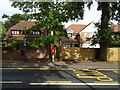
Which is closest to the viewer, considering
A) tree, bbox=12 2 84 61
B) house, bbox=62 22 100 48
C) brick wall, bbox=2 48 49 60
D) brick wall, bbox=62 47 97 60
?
tree, bbox=12 2 84 61

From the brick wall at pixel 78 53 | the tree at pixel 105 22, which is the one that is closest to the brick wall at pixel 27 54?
the brick wall at pixel 78 53

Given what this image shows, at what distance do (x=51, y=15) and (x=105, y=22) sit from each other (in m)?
6.32

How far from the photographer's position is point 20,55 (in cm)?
1759

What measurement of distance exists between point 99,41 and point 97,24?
6.58 feet

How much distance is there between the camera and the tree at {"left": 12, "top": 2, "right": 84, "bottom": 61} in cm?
1411

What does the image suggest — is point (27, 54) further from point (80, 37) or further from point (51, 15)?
point (80, 37)

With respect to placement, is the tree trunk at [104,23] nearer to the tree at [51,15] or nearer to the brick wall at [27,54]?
the tree at [51,15]

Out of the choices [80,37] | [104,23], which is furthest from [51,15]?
[80,37]

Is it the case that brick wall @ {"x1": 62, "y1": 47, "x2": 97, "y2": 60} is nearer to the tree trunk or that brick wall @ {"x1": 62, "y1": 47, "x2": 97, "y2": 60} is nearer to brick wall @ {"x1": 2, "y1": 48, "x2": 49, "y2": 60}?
the tree trunk

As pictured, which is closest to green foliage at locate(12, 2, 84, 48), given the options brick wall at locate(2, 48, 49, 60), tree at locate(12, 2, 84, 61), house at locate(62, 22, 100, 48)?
tree at locate(12, 2, 84, 61)

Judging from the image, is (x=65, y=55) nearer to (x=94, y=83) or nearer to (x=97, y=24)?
(x=97, y=24)

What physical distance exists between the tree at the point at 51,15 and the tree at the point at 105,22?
10.6 feet

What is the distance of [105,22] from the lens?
16.0 metres

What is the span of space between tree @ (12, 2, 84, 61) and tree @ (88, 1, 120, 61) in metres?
3.25
